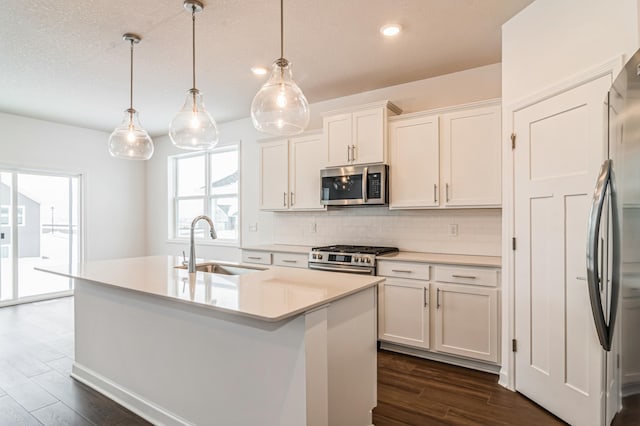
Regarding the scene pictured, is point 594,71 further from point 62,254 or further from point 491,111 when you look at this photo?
point 62,254

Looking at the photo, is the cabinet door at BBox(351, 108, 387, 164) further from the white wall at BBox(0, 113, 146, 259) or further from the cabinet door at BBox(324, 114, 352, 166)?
the white wall at BBox(0, 113, 146, 259)

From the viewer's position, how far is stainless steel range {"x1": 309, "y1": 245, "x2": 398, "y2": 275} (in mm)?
3332

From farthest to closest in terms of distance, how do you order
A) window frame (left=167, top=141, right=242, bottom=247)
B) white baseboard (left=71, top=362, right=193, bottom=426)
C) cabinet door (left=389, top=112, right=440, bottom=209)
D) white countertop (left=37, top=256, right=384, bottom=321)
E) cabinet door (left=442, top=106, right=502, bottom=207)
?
window frame (left=167, top=141, right=242, bottom=247), cabinet door (left=389, top=112, right=440, bottom=209), cabinet door (left=442, top=106, right=502, bottom=207), white baseboard (left=71, top=362, right=193, bottom=426), white countertop (left=37, top=256, right=384, bottom=321)

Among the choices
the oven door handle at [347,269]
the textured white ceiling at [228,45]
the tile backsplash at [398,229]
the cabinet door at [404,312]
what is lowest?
the cabinet door at [404,312]

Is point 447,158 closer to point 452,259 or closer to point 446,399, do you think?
point 452,259

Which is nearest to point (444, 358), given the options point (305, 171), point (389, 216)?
point (389, 216)

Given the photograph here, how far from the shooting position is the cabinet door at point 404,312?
3092mm

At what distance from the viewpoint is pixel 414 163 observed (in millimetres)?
3420

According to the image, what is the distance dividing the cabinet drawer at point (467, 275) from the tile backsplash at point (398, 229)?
56 centimetres

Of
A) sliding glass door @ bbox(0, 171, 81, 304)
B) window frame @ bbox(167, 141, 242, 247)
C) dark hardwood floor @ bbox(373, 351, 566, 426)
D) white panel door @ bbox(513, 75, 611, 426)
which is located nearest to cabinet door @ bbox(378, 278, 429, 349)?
dark hardwood floor @ bbox(373, 351, 566, 426)

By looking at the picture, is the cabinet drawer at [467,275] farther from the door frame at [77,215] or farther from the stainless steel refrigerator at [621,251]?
the door frame at [77,215]

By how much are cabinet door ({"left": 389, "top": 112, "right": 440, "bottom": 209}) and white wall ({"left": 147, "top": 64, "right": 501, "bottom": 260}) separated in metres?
0.33

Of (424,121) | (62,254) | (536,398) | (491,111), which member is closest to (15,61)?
(62,254)

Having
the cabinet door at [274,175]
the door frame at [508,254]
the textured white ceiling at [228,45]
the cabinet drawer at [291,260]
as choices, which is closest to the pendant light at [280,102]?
the textured white ceiling at [228,45]
